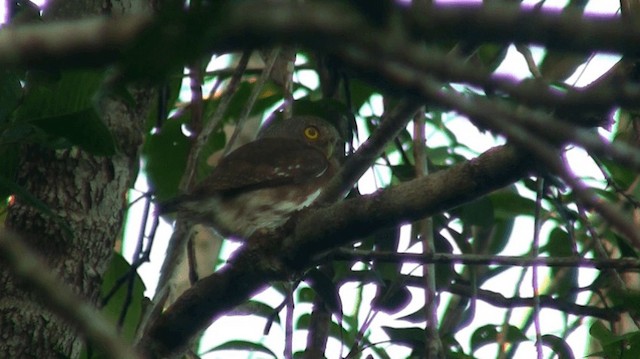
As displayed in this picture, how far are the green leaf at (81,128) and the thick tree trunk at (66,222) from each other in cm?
44

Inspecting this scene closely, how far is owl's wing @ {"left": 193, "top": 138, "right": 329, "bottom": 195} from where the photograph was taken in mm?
6609

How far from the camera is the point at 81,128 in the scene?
3121 millimetres

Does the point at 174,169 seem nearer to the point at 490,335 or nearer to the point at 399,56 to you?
the point at 490,335

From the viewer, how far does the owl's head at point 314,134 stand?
8039 millimetres

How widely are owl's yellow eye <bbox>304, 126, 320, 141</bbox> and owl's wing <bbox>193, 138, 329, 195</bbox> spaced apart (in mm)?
574

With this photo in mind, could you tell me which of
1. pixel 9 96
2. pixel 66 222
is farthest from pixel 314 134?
pixel 9 96

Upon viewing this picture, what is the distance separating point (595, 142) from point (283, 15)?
45cm

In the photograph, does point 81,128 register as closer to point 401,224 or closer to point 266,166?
point 401,224

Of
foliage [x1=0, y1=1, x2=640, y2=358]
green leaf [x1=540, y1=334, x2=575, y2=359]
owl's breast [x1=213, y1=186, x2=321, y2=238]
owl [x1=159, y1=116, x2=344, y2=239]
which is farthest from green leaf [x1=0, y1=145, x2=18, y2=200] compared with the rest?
owl's breast [x1=213, y1=186, x2=321, y2=238]

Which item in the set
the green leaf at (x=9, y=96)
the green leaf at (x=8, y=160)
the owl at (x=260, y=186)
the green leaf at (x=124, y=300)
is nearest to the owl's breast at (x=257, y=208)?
the owl at (x=260, y=186)

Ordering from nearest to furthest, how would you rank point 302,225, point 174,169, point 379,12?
point 379,12 → point 302,225 → point 174,169

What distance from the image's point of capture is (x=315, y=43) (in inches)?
48.0

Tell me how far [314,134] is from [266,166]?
4.74ft

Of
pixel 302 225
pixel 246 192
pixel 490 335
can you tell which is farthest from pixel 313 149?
pixel 302 225
